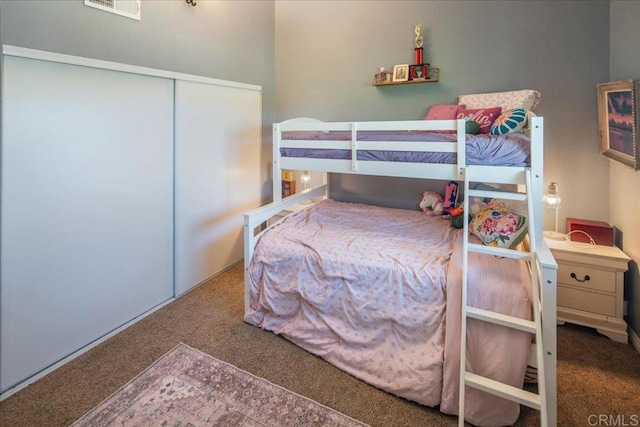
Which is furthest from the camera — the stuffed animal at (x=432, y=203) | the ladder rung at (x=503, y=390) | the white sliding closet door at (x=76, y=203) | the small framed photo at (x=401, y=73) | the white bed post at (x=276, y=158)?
the small framed photo at (x=401, y=73)

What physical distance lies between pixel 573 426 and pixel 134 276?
2730 mm

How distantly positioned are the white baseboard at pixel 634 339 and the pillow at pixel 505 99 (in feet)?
5.52

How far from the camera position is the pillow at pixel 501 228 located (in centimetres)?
187

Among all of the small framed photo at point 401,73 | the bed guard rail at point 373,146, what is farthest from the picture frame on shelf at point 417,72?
the bed guard rail at point 373,146

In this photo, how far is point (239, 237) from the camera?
342cm

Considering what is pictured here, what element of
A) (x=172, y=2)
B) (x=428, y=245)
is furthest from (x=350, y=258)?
(x=172, y=2)

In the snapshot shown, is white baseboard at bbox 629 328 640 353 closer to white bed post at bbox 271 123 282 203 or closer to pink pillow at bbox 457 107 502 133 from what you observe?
pink pillow at bbox 457 107 502 133

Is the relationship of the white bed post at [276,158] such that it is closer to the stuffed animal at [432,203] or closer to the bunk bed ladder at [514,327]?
the stuffed animal at [432,203]

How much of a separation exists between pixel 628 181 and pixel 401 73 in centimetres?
196

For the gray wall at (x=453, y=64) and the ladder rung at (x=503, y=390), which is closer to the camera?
the ladder rung at (x=503, y=390)

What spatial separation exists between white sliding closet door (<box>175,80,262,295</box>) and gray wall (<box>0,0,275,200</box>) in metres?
0.21

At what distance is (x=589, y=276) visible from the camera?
220 centimetres

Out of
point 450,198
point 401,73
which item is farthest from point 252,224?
point 401,73

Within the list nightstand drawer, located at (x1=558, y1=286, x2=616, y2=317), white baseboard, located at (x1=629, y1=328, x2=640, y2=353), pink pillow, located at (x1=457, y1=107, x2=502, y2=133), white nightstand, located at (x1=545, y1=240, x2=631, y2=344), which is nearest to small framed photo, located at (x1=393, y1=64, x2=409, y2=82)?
pink pillow, located at (x1=457, y1=107, x2=502, y2=133)
